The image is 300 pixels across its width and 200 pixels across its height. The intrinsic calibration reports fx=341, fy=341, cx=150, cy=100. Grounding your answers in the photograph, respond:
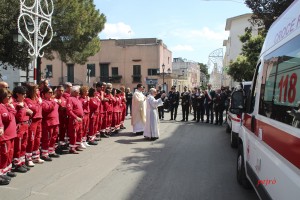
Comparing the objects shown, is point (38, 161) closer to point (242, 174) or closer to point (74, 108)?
point (74, 108)

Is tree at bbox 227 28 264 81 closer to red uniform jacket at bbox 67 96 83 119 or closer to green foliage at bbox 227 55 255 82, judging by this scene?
green foliage at bbox 227 55 255 82

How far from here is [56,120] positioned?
779 centimetres

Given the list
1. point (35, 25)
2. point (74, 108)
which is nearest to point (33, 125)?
point (74, 108)

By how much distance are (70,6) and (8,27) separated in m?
5.92

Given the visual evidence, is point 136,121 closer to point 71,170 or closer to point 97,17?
point 71,170

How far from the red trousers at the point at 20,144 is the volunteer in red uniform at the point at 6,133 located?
1.40ft

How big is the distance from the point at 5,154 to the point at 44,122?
1.90 m

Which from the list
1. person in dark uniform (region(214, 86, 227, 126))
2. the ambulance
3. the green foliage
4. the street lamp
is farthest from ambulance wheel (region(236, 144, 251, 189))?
the green foliage

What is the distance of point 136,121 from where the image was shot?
1223cm

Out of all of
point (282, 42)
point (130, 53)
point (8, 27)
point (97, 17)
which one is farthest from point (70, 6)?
point (130, 53)

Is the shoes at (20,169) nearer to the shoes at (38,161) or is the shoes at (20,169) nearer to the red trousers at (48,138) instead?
the shoes at (38,161)

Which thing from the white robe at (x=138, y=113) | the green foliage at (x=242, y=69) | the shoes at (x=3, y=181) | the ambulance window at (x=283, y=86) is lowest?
the shoes at (x=3, y=181)

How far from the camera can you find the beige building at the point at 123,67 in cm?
5166

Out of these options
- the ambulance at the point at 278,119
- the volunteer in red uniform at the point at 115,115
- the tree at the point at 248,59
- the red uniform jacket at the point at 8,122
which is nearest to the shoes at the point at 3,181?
the red uniform jacket at the point at 8,122
